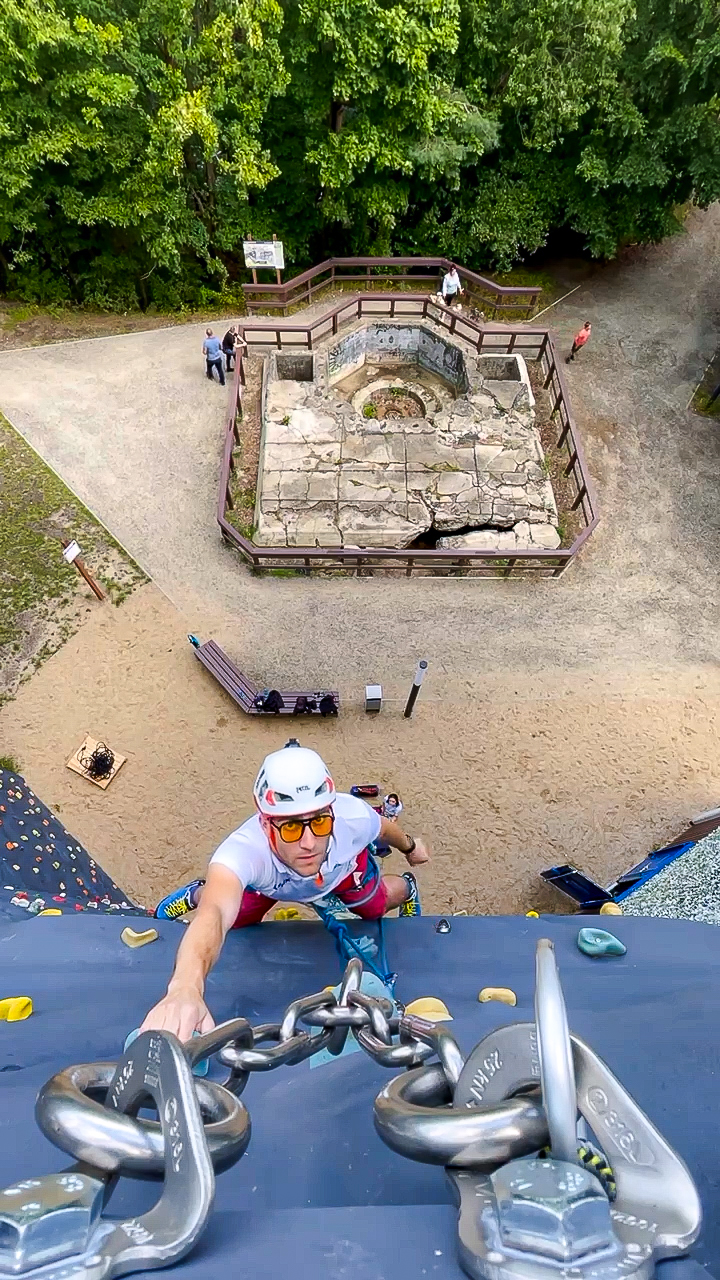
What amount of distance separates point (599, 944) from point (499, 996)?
19.6 inches

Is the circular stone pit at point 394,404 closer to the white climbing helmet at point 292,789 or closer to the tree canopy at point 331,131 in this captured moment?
the tree canopy at point 331,131

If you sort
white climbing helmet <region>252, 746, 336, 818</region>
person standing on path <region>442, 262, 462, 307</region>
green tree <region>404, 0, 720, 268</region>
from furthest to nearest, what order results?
1. person standing on path <region>442, 262, 462, 307</region>
2. green tree <region>404, 0, 720, 268</region>
3. white climbing helmet <region>252, 746, 336, 818</region>

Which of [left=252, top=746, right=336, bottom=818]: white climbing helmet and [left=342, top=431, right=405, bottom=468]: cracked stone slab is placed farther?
[left=342, top=431, right=405, bottom=468]: cracked stone slab

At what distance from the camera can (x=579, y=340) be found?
44.7ft

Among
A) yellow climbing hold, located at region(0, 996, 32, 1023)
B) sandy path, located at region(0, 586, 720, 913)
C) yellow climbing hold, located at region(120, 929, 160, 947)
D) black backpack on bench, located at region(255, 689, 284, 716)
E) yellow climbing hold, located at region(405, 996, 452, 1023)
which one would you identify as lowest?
sandy path, located at region(0, 586, 720, 913)

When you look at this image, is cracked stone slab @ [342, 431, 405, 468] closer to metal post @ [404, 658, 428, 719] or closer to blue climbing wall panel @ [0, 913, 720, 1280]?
metal post @ [404, 658, 428, 719]

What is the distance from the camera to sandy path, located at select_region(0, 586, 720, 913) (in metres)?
8.29

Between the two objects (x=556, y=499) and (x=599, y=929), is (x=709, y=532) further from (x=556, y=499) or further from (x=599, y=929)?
(x=599, y=929)

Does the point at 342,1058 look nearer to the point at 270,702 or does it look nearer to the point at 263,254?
the point at 270,702

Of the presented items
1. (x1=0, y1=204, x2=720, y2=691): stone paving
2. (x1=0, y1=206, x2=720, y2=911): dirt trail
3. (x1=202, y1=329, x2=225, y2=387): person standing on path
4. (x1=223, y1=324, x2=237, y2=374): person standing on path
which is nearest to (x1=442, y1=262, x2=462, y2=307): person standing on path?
(x1=0, y1=204, x2=720, y2=691): stone paving

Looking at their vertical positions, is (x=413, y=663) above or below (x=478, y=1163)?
below

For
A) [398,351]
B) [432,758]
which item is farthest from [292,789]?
[398,351]

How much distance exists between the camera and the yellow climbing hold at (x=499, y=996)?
8.46ft

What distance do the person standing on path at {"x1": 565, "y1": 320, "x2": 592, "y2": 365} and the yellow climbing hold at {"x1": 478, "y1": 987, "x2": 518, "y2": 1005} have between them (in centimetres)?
1367
